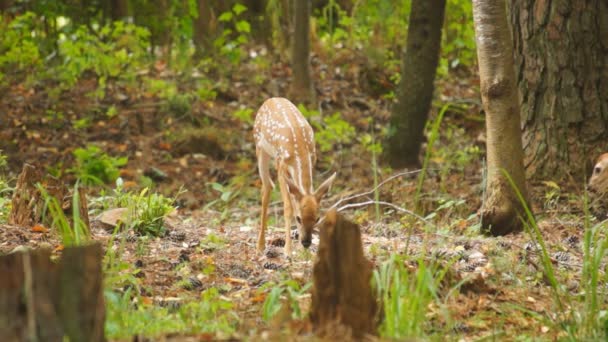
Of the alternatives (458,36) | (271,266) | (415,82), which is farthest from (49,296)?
(458,36)

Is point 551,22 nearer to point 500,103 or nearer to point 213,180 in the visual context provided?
point 500,103

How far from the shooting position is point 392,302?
358 cm

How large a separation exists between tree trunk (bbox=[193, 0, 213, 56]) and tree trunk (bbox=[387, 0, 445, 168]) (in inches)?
191

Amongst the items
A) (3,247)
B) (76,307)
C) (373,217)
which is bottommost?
(373,217)

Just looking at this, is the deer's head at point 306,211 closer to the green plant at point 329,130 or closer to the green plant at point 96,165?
the green plant at point 96,165

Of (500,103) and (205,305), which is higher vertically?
(500,103)

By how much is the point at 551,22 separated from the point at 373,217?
2548 mm

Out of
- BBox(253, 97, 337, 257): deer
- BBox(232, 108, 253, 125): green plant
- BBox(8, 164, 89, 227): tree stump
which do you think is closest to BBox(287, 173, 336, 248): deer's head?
BBox(253, 97, 337, 257): deer

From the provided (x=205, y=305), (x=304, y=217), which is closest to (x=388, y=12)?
(x=304, y=217)

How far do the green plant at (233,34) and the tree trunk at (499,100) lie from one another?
8246mm

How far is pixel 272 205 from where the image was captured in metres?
9.42

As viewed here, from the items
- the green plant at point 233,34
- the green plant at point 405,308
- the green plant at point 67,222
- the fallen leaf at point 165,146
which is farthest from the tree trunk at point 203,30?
the green plant at point 405,308

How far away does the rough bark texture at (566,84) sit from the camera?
7715 mm

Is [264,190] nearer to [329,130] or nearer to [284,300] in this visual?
[284,300]
